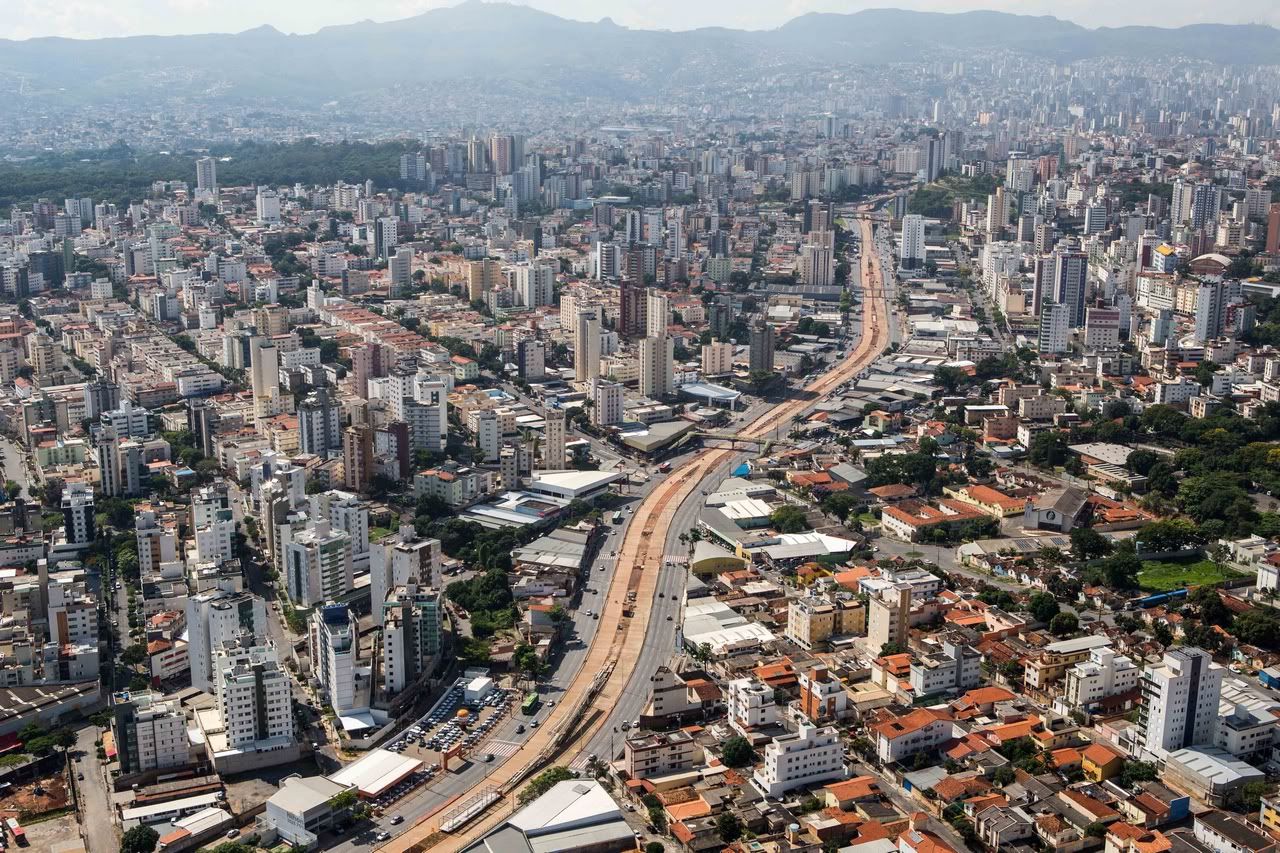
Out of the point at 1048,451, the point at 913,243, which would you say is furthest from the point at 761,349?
the point at 913,243

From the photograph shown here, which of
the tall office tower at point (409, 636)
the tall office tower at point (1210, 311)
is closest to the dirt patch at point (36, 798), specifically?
the tall office tower at point (409, 636)

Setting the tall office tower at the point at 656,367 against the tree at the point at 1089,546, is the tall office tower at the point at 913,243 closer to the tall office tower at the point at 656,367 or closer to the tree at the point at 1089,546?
the tall office tower at the point at 656,367

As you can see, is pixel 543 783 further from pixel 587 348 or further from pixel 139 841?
pixel 587 348

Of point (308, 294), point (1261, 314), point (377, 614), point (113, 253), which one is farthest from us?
point (113, 253)

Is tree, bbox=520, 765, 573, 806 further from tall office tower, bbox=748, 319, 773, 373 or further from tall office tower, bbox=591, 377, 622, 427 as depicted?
tall office tower, bbox=748, 319, 773, 373

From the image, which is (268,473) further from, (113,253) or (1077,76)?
(1077,76)

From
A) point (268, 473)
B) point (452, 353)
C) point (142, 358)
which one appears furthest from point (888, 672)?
point (142, 358)
